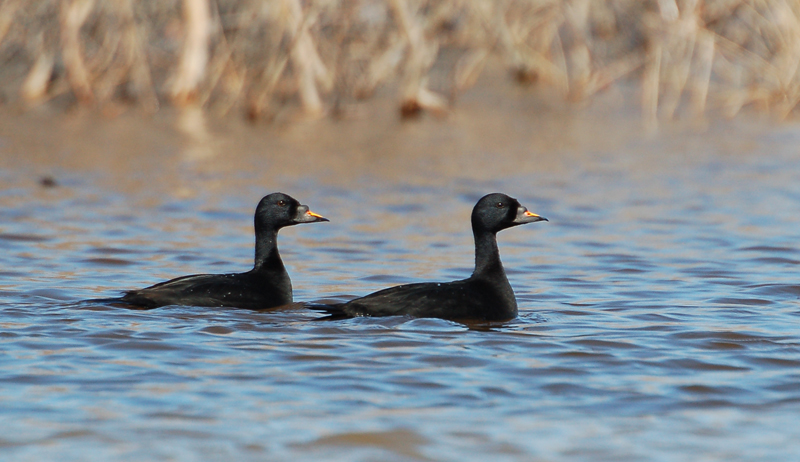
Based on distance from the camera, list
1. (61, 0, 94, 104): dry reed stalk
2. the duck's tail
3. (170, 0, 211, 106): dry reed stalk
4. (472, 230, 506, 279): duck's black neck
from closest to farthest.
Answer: the duck's tail, (472, 230, 506, 279): duck's black neck, (61, 0, 94, 104): dry reed stalk, (170, 0, 211, 106): dry reed stalk

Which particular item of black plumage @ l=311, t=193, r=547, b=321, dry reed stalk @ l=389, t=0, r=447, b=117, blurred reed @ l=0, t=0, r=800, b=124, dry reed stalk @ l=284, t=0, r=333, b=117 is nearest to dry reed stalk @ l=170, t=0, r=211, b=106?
blurred reed @ l=0, t=0, r=800, b=124

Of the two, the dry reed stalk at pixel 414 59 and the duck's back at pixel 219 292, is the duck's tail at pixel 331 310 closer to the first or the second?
the duck's back at pixel 219 292

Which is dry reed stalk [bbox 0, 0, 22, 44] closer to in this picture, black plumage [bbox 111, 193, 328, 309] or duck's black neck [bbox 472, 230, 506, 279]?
black plumage [bbox 111, 193, 328, 309]

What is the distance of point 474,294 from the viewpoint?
26.2ft

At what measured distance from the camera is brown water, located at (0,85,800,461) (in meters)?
5.33

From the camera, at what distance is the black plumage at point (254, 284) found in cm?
800

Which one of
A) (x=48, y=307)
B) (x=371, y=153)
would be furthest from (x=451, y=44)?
(x=48, y=307)

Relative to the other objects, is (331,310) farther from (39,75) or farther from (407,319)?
(39,75)

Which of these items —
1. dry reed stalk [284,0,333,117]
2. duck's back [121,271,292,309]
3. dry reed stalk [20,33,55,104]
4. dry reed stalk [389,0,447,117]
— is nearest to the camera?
duck's back [121,271,292,309]

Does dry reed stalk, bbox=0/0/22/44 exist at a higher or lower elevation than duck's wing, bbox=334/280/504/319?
higher

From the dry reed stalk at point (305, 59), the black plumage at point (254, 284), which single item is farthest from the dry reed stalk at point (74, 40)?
the black plumage at point (254, 284)

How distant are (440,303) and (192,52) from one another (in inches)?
599

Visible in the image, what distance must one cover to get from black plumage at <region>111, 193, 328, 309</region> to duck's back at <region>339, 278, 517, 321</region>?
90 cm

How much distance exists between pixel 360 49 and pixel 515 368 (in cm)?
1703
